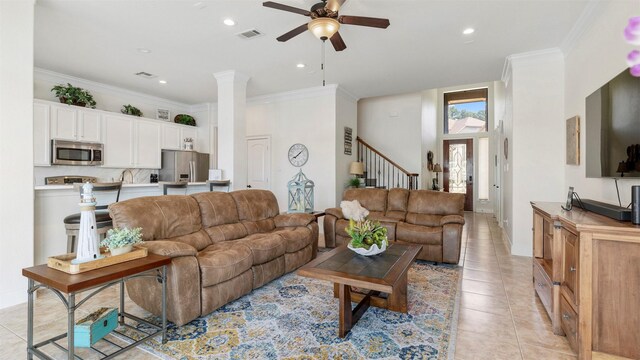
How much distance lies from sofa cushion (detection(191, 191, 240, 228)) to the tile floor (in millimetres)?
1050

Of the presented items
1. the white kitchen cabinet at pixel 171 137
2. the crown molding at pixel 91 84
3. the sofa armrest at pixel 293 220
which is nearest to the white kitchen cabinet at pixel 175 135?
the white kitchen cabinet at pixel 171 137

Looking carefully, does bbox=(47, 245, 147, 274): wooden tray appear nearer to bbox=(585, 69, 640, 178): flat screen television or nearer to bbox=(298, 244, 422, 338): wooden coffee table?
bbox=(298, 244, 422, 338): wooden coffee table

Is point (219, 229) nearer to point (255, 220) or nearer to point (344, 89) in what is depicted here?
point (255, 220)

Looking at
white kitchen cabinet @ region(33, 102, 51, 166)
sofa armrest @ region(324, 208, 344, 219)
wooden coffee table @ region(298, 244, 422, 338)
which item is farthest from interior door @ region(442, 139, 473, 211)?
white kitchen cabinet @ region(33, 102, 51, 166)

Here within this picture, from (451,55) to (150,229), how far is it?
4.42 metres

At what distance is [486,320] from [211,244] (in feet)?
8.61

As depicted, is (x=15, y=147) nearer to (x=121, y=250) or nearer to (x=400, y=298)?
(x=121, y=250)

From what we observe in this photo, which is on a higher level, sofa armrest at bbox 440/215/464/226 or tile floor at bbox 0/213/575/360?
sofa armrest at bbox 440/215/464/226

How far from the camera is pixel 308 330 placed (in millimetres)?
2328

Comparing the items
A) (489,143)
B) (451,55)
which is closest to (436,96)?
(489,143)

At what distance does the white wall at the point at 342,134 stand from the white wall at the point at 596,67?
360cm

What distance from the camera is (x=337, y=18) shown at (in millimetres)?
2803

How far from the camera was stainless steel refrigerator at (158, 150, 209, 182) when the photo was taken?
22.1ft

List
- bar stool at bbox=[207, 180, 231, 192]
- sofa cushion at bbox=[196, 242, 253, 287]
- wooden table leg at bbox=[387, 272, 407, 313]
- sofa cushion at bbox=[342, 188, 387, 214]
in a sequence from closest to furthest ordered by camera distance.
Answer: sofa cushion at bbox=[196, 242, 253, 287]
wooden table leg at bbox=[387, 272, 407, 313]
sofa cushion at bbox=[342, 188, 387, 214]
bar stool at bbox=[207, 180, 231, 192]
